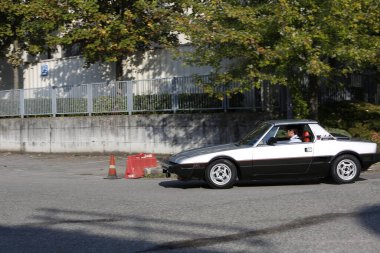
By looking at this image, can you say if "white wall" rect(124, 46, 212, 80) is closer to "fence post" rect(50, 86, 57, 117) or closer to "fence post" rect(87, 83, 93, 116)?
"fence post" rect(87, 83, 93, 116)

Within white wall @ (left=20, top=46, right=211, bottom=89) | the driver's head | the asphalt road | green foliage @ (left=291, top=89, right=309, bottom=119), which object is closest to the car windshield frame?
the driver's head

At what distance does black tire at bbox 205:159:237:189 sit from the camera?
1223 cm

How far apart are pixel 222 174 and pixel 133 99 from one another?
10.3 meters

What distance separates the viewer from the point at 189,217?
8945mm

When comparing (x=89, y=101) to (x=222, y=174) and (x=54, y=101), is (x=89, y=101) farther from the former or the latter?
(x=222, y=174)

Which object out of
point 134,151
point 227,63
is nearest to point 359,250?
point 227,63

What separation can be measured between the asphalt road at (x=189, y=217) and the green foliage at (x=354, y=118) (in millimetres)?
4542

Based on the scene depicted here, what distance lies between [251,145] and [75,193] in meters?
3.72

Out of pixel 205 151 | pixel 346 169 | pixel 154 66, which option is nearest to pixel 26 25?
pixel 154 66

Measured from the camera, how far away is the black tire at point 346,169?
12.5 metres

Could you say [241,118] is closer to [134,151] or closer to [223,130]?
[223,130]

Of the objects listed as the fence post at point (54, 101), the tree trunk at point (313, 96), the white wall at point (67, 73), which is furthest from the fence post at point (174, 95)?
the white wall at point (67, 73)

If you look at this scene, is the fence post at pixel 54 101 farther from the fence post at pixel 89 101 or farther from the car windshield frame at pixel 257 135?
the car windshield frame at pixel 257 135

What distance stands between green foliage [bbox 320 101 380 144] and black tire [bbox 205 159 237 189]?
23.9ft
